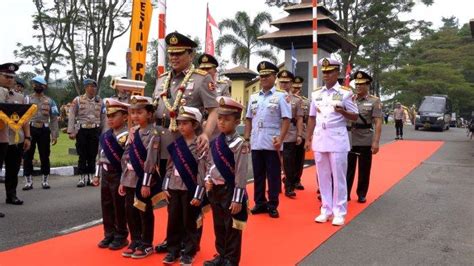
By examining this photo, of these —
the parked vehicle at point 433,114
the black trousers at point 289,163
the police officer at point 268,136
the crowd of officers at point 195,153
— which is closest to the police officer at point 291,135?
the black trousers at point 289,163

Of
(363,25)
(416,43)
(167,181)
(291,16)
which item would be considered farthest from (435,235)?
(416,43)

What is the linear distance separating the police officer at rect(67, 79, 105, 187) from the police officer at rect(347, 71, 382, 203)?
13.7ft

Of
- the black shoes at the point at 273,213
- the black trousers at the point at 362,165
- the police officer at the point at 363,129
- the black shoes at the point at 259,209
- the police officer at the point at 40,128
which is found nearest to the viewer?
the black shoes at the point at 273,213

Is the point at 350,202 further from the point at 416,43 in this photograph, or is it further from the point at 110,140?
the point at 416,43

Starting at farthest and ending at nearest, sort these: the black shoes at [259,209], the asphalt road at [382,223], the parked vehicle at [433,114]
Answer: the parked vehicle at [433,114] < the black shoes at [259,209] < the asphalt road at [382,223]

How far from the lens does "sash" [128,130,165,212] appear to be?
12.7 feet

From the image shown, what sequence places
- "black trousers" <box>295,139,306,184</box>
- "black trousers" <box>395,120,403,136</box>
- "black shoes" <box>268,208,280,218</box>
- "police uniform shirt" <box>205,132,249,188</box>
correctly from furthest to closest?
"black trousers" <box>395,120,403,136</box>
"black trousers" <box>295,139,306,184</box>
"black shoes" <box>268,208,280,218</box>
"police uniform shirt" <box>205,132,249,188</box>

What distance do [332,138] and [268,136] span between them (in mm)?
785

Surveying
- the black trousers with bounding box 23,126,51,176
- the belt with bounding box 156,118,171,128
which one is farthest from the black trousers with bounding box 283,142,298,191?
the black trousers with bounding box 23,126,51,176

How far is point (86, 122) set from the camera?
24.5 ft

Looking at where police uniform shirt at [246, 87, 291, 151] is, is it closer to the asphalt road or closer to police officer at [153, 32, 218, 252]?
the asphalt road

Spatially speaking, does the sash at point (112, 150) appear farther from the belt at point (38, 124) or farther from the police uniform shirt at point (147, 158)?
the belt at point (38, 124)

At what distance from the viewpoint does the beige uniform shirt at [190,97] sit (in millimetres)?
3795

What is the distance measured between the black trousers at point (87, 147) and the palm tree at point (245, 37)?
25.7 metres
